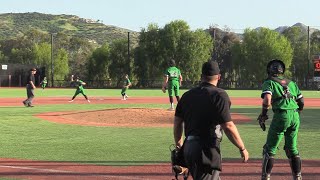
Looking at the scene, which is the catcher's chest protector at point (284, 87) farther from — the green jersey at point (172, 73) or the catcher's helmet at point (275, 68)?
the green jersey at point (172, 73)

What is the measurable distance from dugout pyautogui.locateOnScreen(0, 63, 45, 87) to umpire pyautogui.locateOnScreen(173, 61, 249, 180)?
75.0m

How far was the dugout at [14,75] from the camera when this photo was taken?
78812 millimetres

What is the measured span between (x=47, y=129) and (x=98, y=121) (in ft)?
8.64

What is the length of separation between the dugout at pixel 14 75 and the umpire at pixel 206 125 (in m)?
75.0

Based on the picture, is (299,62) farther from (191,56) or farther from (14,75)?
(14,75)

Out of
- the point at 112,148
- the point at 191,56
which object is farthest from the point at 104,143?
the point at 191,56

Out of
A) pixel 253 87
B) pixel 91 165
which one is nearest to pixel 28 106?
pixel 91 165

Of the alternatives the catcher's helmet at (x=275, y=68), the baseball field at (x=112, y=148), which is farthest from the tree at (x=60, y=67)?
the catcher's helmet at (x=275, y=68)

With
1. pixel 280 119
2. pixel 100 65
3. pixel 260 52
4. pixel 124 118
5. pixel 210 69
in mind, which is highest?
pixel 260 52

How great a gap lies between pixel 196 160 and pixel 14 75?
78.0 m

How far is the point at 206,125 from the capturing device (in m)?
5.58

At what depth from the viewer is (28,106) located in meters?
27.0

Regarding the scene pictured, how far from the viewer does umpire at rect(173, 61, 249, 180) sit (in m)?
5.50

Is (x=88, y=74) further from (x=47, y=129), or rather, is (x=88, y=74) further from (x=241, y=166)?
(x=241, y=166)
